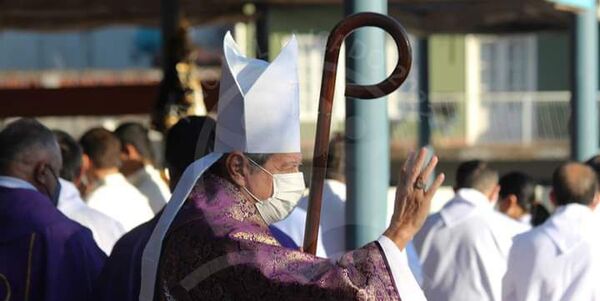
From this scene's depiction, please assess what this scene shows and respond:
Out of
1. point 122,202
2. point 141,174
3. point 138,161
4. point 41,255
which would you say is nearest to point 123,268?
point 41,255

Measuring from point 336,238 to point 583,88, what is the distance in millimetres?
4960

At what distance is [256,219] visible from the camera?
12.9 feet

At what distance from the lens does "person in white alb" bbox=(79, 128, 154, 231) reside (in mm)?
8188

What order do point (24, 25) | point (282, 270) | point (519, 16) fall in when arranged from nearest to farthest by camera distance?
point (282, 270) → point (519, 16) → point (24, 25)

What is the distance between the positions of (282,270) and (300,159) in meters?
0.46

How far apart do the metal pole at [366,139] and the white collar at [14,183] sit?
1.35 metres

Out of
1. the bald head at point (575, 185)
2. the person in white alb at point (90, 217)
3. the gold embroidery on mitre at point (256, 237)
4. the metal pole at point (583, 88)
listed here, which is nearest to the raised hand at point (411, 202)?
the gold embroidery on mitre at point (256, 237)

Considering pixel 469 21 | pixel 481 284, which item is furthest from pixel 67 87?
pixel 481 284

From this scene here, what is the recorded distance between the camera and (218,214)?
3.90 metres

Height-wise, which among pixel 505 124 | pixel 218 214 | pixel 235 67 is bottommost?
pixel 505 124

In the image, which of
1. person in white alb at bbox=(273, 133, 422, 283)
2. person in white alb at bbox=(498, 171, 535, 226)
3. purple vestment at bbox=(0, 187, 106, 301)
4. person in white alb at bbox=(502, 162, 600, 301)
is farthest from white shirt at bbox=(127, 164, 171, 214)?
purple vestment at bbox=(0, 187, 106, 301)

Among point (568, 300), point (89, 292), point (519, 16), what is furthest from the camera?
point (519, 16)

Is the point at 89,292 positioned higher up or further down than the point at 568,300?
higher up

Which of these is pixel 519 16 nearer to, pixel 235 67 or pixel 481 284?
pixel 481 284
